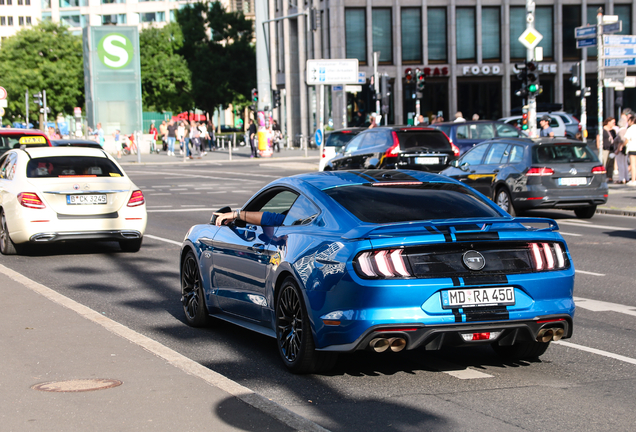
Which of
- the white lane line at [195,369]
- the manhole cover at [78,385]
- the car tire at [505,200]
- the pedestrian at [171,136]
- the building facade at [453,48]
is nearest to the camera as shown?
the white lane line at [195,369]

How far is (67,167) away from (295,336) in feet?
26.3

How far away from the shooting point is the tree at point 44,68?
79062 millimetres

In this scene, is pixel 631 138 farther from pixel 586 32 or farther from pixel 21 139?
pixel 21 139

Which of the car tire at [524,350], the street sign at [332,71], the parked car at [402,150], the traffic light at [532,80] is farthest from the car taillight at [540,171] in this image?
Result: the street sign at [332,71]

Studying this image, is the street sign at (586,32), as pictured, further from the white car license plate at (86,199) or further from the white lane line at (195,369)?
the white lane line at (195,369)

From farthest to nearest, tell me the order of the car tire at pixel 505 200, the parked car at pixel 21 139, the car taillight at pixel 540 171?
the parked car at pixel 21 139 → the car tire at pixel 505 200 → the car taillight at pixel 540 171

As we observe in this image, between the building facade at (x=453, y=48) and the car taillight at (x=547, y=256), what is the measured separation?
52.6 m

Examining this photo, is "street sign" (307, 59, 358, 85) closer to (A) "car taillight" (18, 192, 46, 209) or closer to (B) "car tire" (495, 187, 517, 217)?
(B) "car tire" (495, 187, 517, 217)

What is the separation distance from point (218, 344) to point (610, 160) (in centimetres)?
2069

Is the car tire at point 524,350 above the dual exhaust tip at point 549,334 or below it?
below

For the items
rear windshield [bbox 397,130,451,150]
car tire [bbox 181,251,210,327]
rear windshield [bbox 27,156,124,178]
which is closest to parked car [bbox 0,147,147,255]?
rear windshield [bbox 27,156,124,178]

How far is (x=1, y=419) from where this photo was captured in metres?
5.11

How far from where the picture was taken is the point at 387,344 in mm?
5867

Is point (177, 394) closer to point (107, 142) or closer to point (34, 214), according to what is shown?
point (34, 214)
